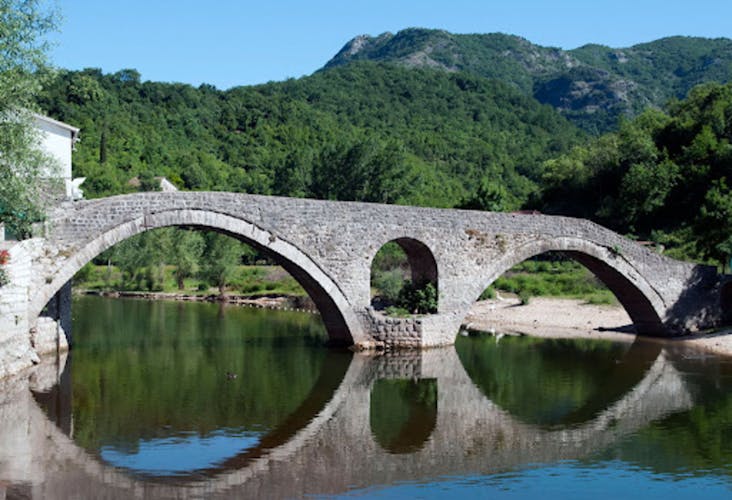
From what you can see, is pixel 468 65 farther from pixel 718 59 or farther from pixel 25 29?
pixel 25 29

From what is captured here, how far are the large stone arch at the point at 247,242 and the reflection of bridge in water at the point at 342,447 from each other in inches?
85.0

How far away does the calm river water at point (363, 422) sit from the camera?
10.9 meters

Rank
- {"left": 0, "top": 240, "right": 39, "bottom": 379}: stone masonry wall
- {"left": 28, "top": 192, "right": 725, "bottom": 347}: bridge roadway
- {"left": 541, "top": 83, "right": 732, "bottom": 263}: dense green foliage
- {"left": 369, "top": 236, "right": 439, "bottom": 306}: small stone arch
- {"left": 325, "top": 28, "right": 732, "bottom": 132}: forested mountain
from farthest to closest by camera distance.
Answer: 1. {"left": 325, "top": 28, "right": 732, "bottom": 132}: forested mountain
2. {"left": 541, "top": 83, "right": 732, "bottom": 263}: dense green foliage
3. {"left": 369, "top": 236, "right": 439, "bottom": 306}: small stone arch
4. {"left": 28, "top": 192, "right": 725, "bottom": 347}: bridge roadway
5. {"left": 0, "top": 240, "right": 39, "bottom": 379}: stone masonry wall

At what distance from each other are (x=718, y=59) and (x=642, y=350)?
373 feet

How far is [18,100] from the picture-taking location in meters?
14.2

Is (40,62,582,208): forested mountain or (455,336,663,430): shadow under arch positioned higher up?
(40,62,582,208): forested mountain

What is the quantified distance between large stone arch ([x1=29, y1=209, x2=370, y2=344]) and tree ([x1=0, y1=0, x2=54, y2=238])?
204 centimetres

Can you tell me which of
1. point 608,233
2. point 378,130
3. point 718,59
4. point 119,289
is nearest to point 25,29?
point 608,233

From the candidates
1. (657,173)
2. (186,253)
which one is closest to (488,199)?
(657,173)

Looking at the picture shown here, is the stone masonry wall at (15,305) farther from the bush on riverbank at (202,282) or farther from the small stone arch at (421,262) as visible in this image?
the bush on riverbank at (202,282)

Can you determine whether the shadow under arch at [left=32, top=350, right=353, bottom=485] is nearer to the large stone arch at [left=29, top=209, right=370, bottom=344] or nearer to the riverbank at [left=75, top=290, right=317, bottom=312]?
the large stone arch at [left=29, top=209, right=370, bottom=344]

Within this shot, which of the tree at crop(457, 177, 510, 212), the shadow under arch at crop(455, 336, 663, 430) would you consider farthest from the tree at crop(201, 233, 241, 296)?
the shadow under arch at crop(455, 336, 663, 430)

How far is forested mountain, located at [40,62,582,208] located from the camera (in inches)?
2016

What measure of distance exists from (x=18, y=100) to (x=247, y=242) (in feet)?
20.8
